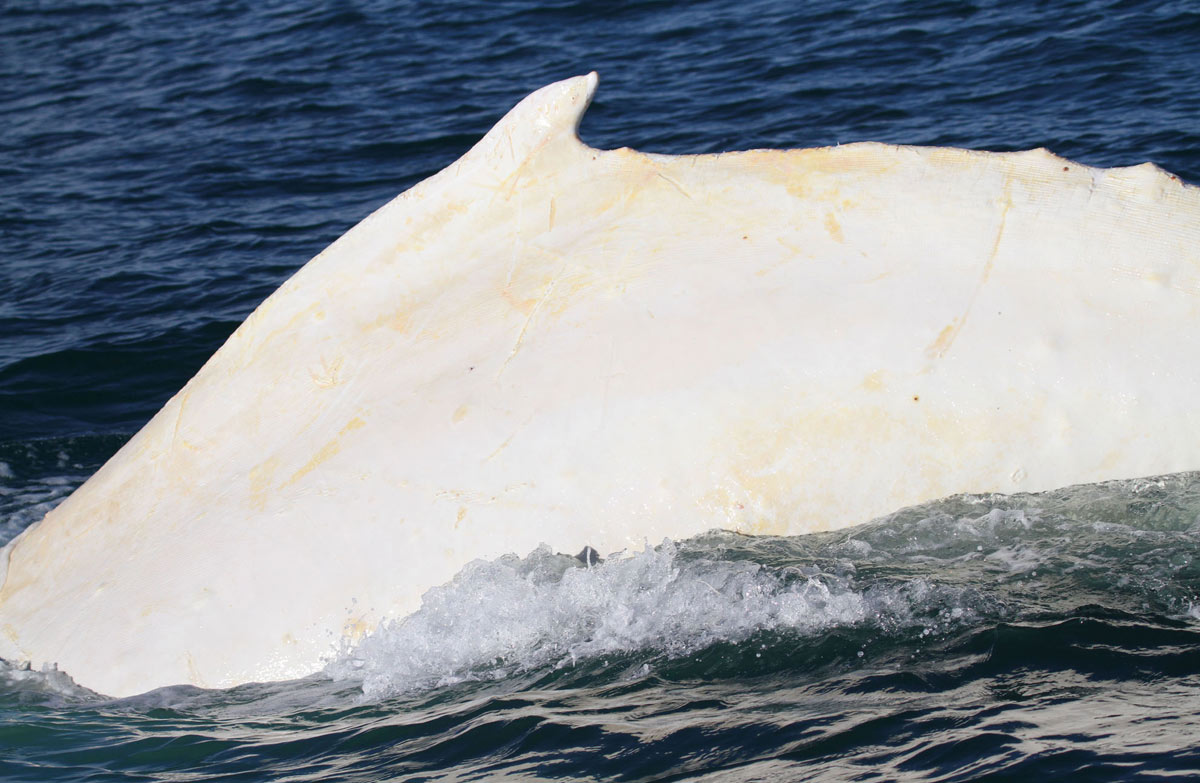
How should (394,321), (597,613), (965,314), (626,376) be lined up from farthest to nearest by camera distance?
(597,613) → (394,321) → (626,376) → (965,314)

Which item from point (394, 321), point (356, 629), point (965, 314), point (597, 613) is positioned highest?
point (394, 321)

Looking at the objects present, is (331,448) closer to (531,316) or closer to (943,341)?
(531,316)

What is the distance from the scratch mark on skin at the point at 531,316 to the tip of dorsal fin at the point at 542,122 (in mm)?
430

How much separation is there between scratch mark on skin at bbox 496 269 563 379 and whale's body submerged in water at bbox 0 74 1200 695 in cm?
1

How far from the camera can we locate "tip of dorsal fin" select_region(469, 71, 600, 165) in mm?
4289

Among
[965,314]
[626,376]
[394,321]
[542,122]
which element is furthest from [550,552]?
[965,314]

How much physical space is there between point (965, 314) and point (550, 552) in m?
1.61

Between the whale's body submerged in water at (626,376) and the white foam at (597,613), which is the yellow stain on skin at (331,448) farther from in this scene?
the white foam at (597,613)

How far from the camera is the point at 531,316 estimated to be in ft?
14.6

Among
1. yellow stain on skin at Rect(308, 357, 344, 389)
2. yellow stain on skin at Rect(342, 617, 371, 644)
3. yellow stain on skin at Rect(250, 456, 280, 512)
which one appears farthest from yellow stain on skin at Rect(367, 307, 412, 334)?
yellow stain on skin at Rect(342, 617, 371, 644)

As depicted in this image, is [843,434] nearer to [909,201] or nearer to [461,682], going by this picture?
[909,201]

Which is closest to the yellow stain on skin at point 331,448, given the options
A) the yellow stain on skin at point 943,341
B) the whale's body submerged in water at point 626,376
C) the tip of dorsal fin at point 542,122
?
the whale's body submerged in water at point 626,376

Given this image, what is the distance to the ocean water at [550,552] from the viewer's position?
4.30 metres

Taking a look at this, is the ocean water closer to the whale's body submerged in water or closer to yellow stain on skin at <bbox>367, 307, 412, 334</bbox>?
the whale's body submerged in water
